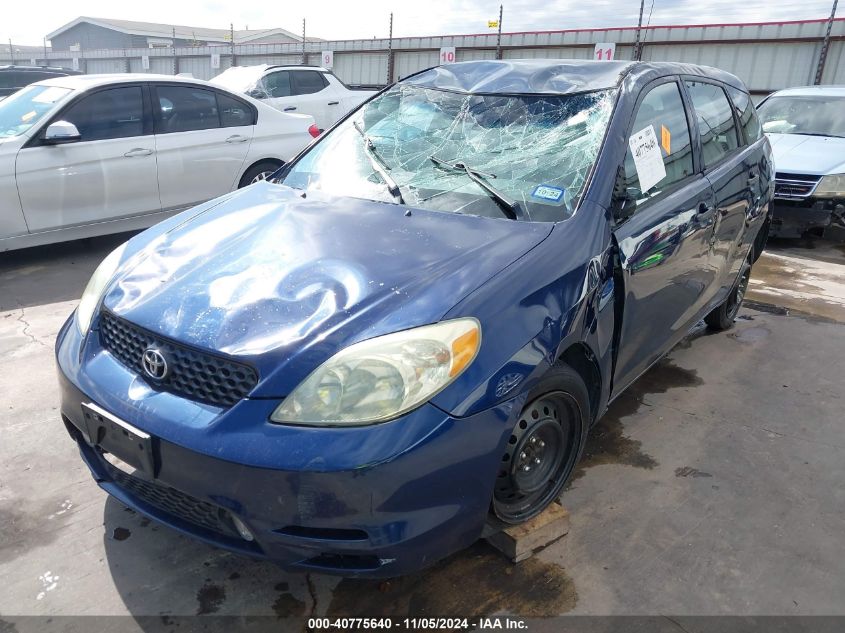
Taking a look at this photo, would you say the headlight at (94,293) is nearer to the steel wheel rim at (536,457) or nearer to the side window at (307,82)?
the steel wheel rim at (536,457)

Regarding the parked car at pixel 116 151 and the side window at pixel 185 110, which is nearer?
the parked car at pixel 116 151

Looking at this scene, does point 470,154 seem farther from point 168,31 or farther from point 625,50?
point 168,31

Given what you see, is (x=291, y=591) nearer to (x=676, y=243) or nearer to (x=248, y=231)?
(x=248, y=231)

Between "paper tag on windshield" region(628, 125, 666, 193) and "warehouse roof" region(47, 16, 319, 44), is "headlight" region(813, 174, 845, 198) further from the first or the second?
"warehouse roof" region(47, 16, 319, 44)

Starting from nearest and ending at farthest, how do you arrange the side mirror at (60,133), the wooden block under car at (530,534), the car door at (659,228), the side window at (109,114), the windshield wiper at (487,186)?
1. the wooden block under car at (530,534)
2. the windshield wiper at (487,186)
3. the car door at (659,228)
4. the side mirror at (60,133)
5. the side window at (109,114)

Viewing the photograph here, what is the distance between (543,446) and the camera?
237cm

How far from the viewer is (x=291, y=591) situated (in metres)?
2.22

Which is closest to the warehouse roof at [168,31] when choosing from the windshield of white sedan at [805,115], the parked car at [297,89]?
the parked car at [297,89]

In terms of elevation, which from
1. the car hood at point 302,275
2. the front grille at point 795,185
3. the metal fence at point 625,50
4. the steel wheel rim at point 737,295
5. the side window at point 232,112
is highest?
the metal fence at point 625,50

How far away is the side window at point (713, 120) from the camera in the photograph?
3.46m

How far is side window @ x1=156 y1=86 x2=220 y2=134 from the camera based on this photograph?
5.99 meters

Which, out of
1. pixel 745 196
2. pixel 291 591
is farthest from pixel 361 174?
pixel 745 196

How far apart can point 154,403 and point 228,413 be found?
27 cm

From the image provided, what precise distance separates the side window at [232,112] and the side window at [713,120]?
4488 mm
